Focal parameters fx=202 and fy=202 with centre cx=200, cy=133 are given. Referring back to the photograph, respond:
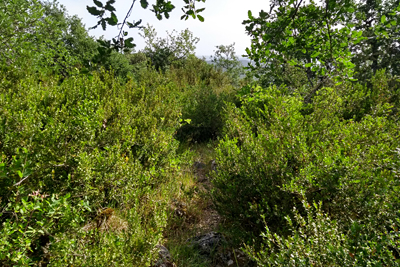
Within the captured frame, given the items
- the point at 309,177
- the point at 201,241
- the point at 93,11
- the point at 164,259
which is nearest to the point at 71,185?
the point at 164,259

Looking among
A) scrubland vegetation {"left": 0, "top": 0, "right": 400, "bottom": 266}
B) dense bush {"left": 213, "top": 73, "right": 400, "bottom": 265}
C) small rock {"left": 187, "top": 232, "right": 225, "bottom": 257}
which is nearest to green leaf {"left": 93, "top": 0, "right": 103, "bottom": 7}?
scrubland vegetation {"left": 0, "top": 0, "right": 400, "bottom": 266}

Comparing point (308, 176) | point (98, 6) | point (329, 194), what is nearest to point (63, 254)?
point (98, 6)

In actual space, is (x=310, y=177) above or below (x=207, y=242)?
above

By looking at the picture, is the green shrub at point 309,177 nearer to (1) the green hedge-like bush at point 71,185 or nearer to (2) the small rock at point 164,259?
(2) the small rock at point 164,259

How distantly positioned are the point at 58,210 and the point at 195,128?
408 centimetres

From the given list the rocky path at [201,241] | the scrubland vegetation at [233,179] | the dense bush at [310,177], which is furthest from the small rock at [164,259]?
the dense bush at [310,177]

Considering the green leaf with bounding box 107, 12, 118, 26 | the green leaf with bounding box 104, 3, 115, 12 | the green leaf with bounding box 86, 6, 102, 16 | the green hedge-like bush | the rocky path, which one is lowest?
the rocky path

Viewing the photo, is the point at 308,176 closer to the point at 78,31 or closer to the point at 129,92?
the point at 129,92

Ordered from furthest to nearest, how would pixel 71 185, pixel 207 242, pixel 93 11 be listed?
pixel 207 242 < pixel 71 185 < pixel 93 11

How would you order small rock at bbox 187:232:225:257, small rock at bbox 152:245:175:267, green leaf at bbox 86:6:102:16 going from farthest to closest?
small rock at bbox 187:232:225:257 → small rock at bbox 152:245:175:267 → green leaf at bbox 86:6:102:16

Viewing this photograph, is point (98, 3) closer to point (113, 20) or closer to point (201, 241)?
point (113, 20)

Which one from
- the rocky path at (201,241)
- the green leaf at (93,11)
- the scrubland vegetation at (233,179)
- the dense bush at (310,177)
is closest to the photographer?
the green leaf at (93,11)

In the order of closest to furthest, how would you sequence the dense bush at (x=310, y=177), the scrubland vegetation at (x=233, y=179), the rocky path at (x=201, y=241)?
1. the scrubland vegetation at (x=233, y=179)
2. the dense bush at (x=310, y=177)
3. the rocky path at (x=201, y=241)

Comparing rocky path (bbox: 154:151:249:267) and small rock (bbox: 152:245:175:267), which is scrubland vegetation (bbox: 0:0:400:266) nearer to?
rocky path (bbox: 154:151:249:267)
